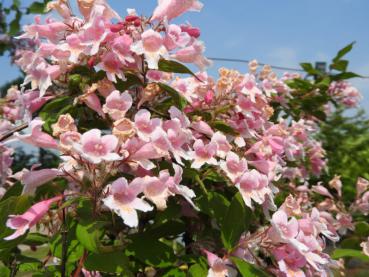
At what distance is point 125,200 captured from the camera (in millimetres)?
1106

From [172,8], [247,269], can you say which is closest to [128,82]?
[172,8]

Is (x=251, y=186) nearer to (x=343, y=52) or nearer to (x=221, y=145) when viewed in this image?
(x=221, y=145)

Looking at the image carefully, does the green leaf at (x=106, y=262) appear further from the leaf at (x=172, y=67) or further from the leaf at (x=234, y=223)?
the leaf at (x=172, y=67)

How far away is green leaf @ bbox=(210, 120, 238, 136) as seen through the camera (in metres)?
1.58

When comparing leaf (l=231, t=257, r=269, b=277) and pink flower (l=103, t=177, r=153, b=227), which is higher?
pink flower (l=103, t=177, r=153, b=227)

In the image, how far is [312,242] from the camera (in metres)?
1.37

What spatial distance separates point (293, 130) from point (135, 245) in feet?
3.44

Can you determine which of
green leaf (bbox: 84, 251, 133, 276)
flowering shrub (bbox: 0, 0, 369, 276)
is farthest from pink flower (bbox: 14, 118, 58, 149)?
green leaf (bbox: 84, 251, 133, 276)

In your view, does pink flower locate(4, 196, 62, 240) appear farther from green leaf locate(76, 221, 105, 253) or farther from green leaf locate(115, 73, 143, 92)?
green leaf locate(115, 73, 143, 92)

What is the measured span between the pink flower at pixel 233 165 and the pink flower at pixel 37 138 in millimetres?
452

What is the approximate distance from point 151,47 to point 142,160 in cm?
30

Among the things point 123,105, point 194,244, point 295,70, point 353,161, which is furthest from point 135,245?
point 353,161

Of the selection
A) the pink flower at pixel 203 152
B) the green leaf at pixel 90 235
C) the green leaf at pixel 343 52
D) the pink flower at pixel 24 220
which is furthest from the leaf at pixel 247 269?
the green leaf at pixel 343 52

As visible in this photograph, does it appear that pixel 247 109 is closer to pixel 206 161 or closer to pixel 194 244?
pixel 206 161
